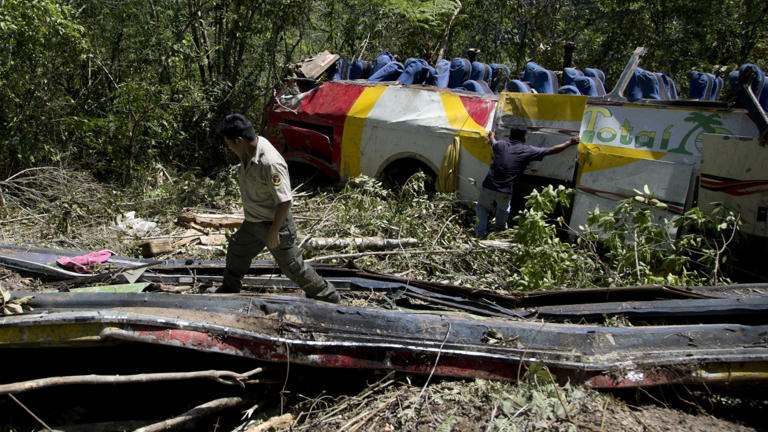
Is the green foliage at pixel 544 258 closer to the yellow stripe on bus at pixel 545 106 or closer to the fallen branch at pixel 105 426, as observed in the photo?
the yellow stripe on bus at pixel 545 106

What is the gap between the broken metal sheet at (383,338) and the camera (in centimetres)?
272

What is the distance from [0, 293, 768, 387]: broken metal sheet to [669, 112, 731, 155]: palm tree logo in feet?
7.07

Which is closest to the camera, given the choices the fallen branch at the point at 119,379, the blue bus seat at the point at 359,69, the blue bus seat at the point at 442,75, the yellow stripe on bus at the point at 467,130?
the fallen branch at the point at 119,379

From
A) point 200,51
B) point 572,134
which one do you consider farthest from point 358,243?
point 200,51

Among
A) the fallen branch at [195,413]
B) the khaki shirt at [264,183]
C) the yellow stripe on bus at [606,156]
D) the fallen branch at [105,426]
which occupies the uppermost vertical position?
the yellow stripe on bus at [606,156]

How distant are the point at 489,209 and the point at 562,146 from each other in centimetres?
103

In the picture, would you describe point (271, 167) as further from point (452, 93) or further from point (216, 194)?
point (216, 194)

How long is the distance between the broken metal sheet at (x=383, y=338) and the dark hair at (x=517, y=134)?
10.0ft

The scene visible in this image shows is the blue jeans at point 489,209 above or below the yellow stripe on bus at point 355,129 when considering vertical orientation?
below

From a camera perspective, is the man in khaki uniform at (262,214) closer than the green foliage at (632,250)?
Yes

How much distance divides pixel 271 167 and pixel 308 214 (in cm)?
305

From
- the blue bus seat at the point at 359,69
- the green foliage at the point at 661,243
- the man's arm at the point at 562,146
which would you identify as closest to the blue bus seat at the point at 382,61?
the blue bus seat at the point at 359,69

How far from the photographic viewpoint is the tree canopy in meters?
7.26

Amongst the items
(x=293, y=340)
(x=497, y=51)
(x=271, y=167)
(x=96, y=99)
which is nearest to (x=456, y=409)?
(x=293, y=340)
